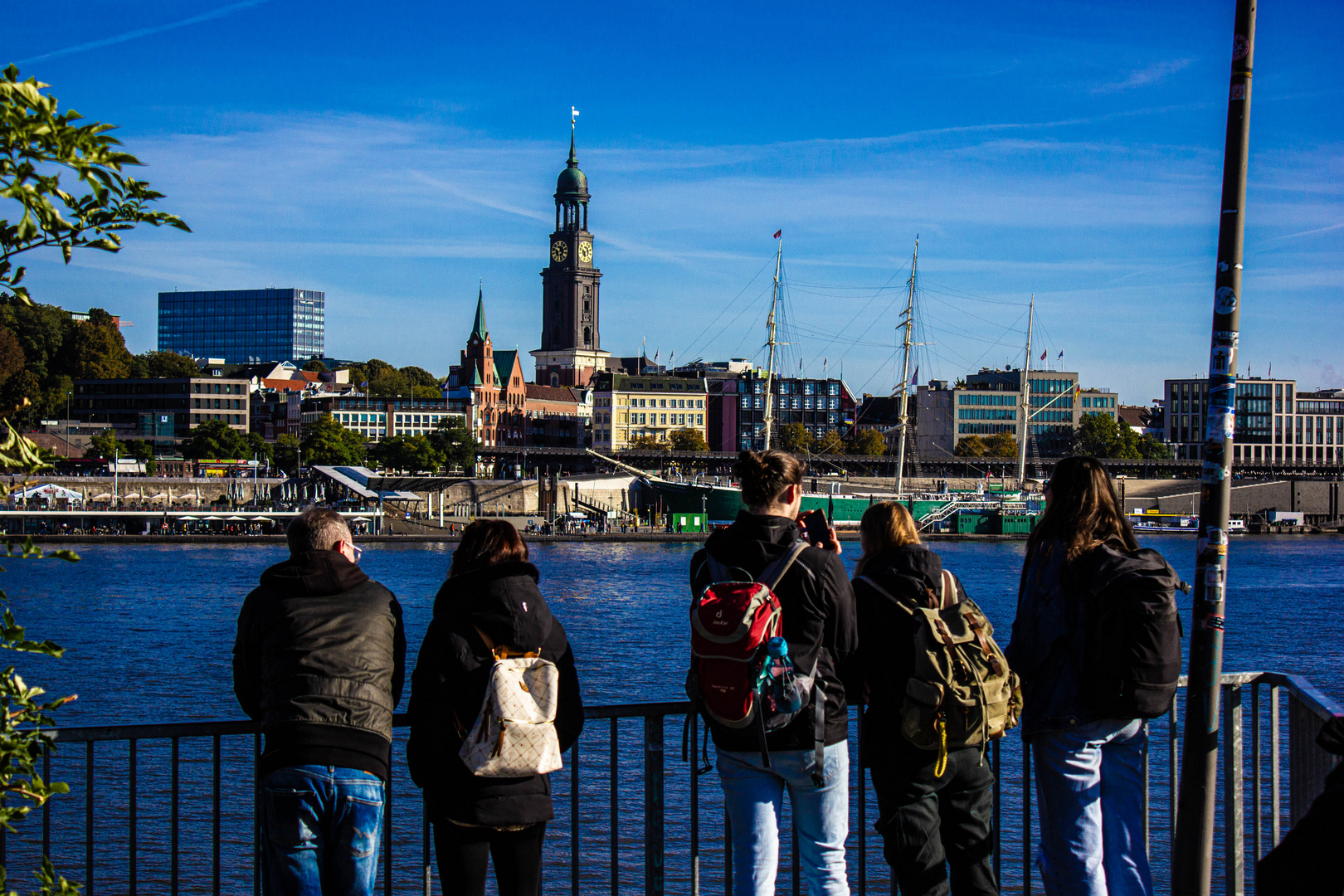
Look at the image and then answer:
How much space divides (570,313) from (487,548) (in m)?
139

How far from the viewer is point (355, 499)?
80.9 metres

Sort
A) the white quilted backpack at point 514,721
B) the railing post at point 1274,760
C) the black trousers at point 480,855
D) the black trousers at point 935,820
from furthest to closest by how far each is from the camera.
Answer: the railing post at point 1274,760 → the black trousers at point 935,820 → the black trousers at point 480,855 → the white quilted backpack at point 514,721

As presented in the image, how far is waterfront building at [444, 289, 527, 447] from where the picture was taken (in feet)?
386

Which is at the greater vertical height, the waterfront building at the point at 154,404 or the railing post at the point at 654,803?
the waterfront building at the point at 154,404

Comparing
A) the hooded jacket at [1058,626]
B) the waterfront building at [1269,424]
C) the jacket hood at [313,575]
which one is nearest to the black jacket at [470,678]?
the jacket hood at [313,575]

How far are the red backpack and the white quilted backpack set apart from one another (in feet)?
1.43

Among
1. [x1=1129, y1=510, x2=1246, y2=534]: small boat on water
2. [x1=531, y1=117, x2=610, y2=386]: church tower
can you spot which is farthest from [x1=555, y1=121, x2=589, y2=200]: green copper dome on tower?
[x1=1129, y1=510, x2=1246, y2=534]: small boat on water

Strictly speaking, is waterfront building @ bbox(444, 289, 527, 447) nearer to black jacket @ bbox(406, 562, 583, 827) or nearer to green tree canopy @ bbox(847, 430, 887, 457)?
green tree canopy @ bbox(847, 430, 887, 457)

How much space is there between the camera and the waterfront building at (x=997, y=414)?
116000mm

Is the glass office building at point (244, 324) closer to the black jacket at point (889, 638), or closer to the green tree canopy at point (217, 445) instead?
the green tree canopy at point (217, 445)

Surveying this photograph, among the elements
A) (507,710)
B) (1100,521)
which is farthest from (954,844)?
(507,710)

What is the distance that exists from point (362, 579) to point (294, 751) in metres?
0.54

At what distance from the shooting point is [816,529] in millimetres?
4000

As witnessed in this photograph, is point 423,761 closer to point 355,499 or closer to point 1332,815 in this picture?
point 1332,815
